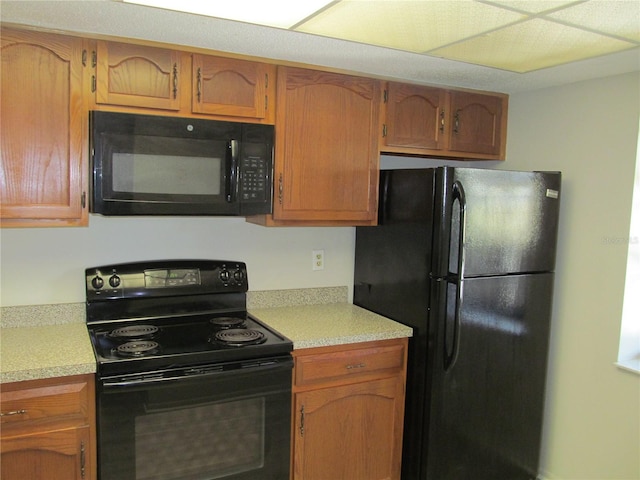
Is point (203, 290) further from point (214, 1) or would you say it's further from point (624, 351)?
point (624, 351)

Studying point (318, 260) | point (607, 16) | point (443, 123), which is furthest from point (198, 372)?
point (607, 16)

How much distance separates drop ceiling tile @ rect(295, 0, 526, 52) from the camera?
1694 millimetres

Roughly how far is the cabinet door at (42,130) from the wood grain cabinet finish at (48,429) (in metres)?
0.62

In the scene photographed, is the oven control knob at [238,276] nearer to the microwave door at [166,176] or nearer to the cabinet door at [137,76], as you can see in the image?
the microwave door at [166,176]

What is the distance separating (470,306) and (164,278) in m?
1.40

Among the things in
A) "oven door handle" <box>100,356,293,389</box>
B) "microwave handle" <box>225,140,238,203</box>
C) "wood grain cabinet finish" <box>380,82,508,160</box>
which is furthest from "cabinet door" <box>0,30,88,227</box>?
"wood grain cabinet finish" <box>380,82,508,160</box>

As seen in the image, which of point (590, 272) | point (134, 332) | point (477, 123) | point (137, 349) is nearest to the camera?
point (137, 349)

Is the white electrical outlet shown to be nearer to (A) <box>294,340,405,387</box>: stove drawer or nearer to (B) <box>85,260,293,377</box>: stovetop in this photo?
(B) <box>85,260,293,377</box>: stovetop

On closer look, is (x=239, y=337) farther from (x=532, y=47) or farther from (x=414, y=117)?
(x=532, y=47)

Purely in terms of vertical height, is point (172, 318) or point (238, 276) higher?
point (238, 276)

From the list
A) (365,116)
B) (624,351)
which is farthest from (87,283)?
(624,351)

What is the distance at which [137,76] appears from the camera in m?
2.09

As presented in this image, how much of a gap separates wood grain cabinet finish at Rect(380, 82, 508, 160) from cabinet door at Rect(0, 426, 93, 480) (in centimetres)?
182

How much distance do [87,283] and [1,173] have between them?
596 mm
